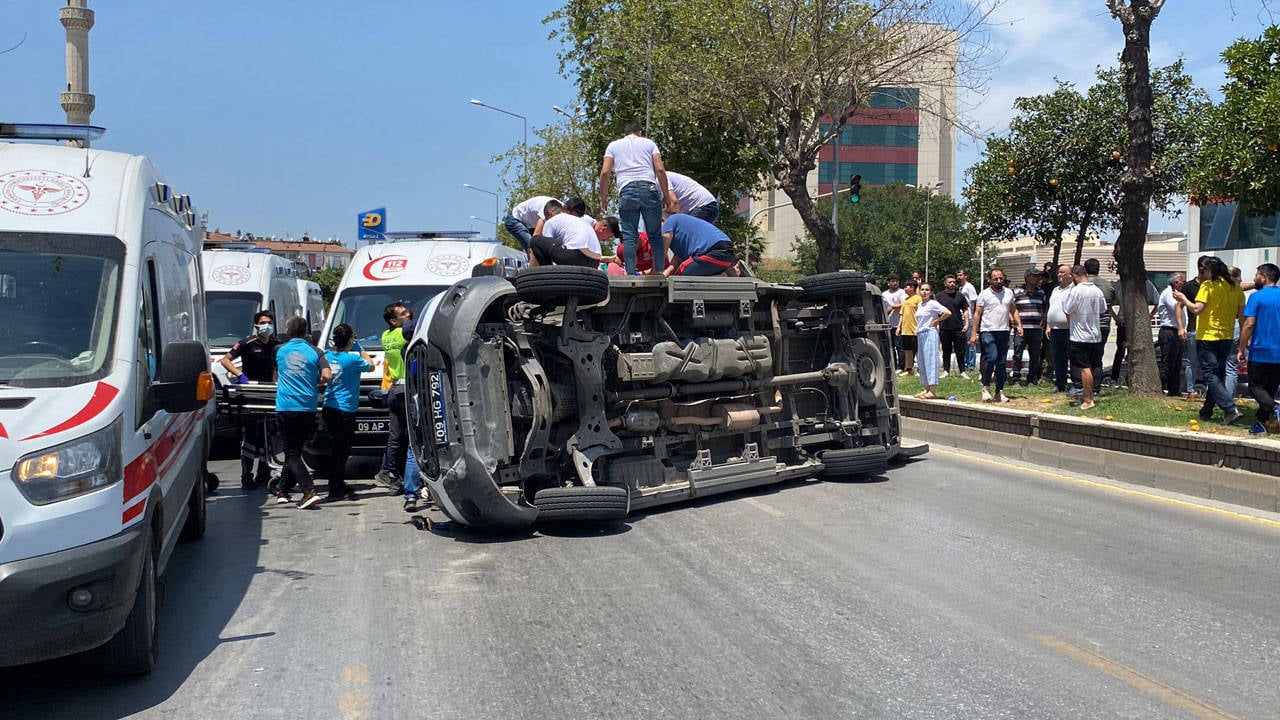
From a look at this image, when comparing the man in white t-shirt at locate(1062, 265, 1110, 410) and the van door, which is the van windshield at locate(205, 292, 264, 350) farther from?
the man in white t-shirt at locate(1062, 265, 1110, 410)

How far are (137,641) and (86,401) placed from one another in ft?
3.72

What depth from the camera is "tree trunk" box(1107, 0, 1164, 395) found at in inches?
531

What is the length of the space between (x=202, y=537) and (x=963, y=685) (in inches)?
235

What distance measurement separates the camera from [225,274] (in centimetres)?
1508

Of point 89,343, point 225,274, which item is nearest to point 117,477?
point 89,343

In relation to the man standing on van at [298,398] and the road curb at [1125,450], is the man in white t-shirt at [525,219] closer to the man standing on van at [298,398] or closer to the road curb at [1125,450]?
the man standing on van at [298,398]

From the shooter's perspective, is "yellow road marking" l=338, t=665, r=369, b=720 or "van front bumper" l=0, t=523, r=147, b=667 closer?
"van front bumper" l=0, t=523, r=147, b=667

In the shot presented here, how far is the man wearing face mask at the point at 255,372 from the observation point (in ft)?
35.6

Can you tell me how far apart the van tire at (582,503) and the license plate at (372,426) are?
384cm

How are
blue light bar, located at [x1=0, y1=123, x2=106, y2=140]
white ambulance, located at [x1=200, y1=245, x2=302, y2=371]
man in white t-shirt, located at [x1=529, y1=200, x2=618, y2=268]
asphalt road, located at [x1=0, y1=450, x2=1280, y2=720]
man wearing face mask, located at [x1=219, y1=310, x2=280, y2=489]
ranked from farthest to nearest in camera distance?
white ambulance, located at [x1=200, y1=245, x2=302, y2=371], man wearing face mask, located at [x1=219, y1=310, x2=280, y2=489], man in white t-shirt, located at [x1=529, y1=200, x2=618, y2=268], blue light bar, located at [x1=0, y1=123, x2=106, y2=140], asphalt road, located at [x1=0, y1=450, x2=1280, y2=720]

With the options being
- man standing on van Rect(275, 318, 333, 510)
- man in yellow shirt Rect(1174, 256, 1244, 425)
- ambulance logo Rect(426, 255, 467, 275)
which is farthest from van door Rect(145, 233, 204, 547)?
man in yellow shirt Rect(1174, 256, 1244, 425)

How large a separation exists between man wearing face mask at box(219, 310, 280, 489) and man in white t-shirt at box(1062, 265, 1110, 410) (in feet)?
30.2

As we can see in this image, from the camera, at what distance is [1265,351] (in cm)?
1064

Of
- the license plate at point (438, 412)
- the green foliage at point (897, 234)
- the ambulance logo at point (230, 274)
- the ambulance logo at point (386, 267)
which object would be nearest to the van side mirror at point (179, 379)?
the license plate at point (438, 412)
